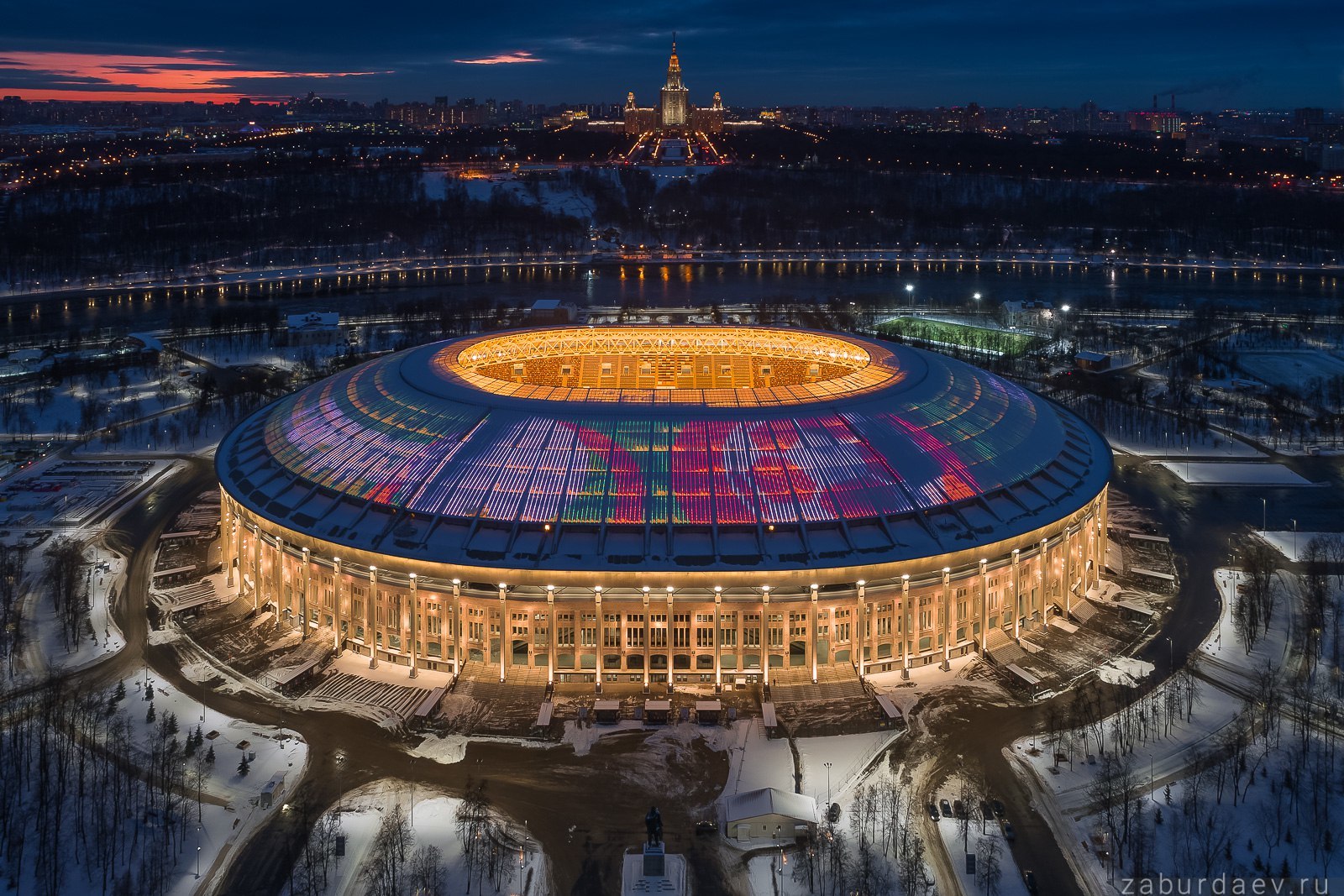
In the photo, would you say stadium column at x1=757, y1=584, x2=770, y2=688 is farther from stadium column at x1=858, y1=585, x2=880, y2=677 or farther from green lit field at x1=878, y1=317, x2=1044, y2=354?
green lit field at x1=878, y1=317, x2=1044, y2=354

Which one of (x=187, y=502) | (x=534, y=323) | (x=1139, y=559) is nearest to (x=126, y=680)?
(x=187, y=502)

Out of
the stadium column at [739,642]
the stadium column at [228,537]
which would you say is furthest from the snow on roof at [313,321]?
the stadium column at [739,642]

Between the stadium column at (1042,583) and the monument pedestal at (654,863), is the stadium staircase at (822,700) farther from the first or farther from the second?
the stadium column at (1042,583)

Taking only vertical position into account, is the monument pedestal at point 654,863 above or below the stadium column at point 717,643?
below

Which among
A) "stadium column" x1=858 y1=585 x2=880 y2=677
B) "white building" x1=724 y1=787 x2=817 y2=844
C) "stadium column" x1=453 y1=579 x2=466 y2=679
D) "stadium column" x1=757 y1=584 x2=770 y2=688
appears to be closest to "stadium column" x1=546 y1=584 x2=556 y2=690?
"stadium column" x1=453 y1=579 x2=466 y2=679

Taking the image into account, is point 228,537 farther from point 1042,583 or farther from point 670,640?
point 1042,583
